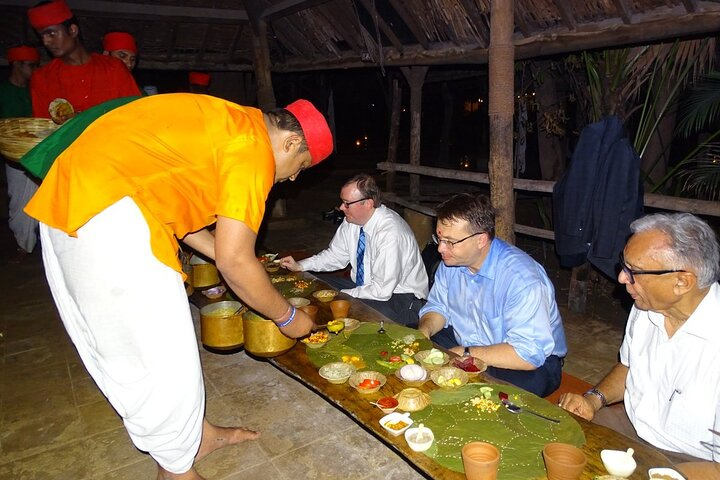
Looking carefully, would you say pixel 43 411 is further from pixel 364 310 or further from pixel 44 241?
pixel 364 310

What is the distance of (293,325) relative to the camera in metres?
2.15

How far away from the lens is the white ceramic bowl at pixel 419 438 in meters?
1.62

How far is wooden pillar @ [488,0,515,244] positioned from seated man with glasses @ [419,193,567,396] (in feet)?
5.86

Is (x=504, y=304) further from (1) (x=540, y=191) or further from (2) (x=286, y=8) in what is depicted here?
(2) (x=286, y=8)

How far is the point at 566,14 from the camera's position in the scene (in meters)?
4.18

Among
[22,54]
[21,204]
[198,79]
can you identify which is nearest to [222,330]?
[21,204]

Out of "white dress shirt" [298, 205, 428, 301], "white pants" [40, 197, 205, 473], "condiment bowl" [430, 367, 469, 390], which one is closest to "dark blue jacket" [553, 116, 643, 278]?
"white dress shirt" [298, 205, 428, 301]

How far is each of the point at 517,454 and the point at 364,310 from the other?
4.59 feet

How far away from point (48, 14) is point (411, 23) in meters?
3.77

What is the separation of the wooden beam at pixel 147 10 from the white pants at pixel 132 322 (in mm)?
6701

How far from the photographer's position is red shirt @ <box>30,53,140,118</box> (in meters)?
3.92

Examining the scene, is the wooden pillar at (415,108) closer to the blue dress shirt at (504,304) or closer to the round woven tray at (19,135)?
the blue dress shirt at (504,304)

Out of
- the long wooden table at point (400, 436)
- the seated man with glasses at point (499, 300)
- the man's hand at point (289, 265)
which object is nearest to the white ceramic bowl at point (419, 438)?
the long wooden table at point (400, 436)

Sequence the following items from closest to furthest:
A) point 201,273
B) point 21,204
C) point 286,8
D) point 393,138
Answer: point 201,273 < point 21,204 < point 286,8 < point 393,138
